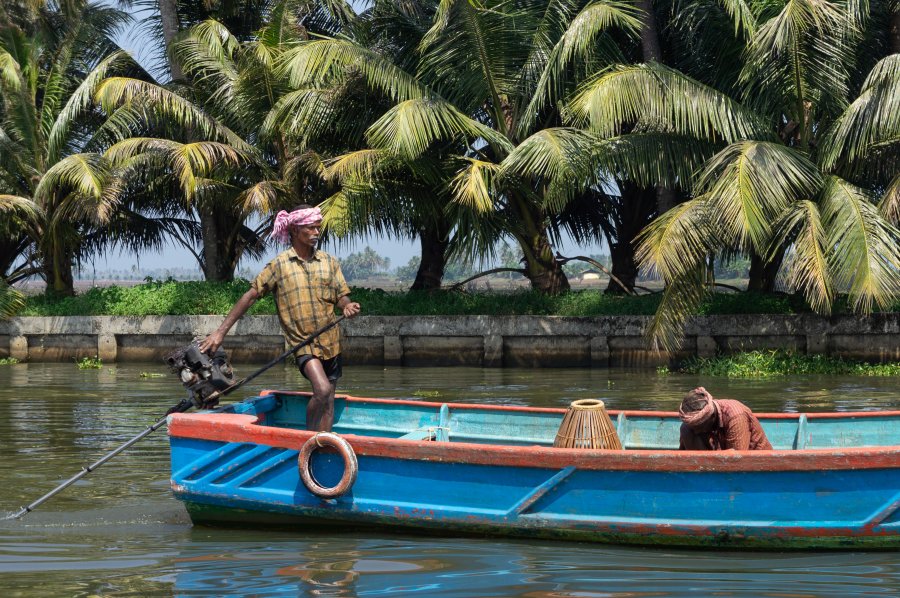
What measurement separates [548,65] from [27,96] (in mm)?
10570

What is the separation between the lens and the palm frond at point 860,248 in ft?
46.5

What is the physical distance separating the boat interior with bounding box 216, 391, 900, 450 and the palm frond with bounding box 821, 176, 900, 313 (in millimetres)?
6045

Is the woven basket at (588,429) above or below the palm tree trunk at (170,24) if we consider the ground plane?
below

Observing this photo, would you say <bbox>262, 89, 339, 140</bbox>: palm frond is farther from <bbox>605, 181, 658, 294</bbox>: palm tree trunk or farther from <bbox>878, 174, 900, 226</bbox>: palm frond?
<bbox>878, 174, 900, 226</bbox>: palm frond

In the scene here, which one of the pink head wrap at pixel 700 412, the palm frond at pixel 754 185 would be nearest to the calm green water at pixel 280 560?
the pink head wrap at pixel 700 412

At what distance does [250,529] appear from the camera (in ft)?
25.2

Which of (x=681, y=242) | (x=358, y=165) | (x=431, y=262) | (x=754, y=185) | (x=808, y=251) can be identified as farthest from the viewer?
(x=431, y=262)

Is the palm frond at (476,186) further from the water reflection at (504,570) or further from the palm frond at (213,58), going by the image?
the water reflection at (504,570)

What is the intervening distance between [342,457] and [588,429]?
1614mm

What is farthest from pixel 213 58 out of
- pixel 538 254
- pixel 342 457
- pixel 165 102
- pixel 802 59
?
pixel 342 457

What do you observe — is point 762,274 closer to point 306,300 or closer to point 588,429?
point 588,429

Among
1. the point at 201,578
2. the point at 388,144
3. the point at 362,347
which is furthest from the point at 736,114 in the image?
the point at 201,578

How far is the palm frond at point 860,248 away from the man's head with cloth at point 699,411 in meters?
7.89

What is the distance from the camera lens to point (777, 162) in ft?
50.3
